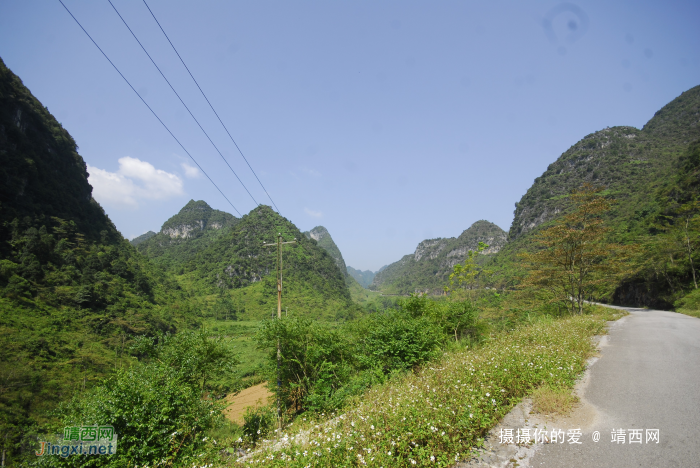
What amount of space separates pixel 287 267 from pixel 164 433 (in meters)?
97.4

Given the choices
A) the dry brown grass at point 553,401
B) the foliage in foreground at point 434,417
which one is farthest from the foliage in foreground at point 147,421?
the dry brown grass at point 553,401

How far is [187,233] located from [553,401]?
179 metres

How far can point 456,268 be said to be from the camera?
81.9 feet

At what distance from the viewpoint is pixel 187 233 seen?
157375 millimetres

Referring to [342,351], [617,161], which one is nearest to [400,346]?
[342,351]

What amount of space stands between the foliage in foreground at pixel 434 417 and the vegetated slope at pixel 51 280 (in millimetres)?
21386

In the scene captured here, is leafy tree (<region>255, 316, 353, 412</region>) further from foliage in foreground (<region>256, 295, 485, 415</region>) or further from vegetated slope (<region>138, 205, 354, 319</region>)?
vegetated slope (<region>138, 205, 354, 319</region>)

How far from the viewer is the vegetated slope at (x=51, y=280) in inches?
898

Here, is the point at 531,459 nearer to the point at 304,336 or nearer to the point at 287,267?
the point at 304,336

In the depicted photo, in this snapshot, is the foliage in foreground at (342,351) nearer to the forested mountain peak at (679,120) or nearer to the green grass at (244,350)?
the green grass at (244,350)

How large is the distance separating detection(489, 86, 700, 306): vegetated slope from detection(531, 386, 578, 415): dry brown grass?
164 ft

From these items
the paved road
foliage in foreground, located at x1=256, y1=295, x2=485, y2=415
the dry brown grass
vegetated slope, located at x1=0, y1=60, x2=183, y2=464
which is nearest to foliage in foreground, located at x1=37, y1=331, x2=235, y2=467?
foliage in foreground, located at x1=256, y1=295, x2=485, y2=415

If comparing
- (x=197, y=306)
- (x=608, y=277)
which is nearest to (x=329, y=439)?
(x=608, y=277)

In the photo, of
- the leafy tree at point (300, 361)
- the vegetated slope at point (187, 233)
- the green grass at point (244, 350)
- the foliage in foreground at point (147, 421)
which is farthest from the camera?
the vegetated slope at point (187, 233)
